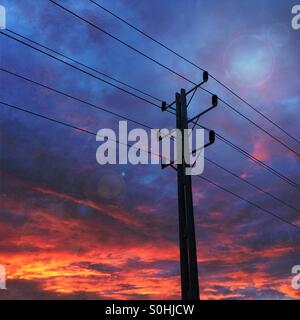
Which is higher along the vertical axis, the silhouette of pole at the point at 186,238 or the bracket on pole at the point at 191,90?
the bracket on pole at the point at 191,90

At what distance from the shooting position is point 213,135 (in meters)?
23.0

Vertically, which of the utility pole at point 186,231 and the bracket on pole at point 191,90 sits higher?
the bracket on pole at point 191,90

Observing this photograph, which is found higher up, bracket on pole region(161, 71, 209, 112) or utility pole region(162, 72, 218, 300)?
bracket on pole region(161, 71, 209, 112)

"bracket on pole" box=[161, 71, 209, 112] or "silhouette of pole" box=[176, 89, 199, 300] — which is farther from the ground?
→ "bracket on pole" box=[161, 71, 209, 112]
